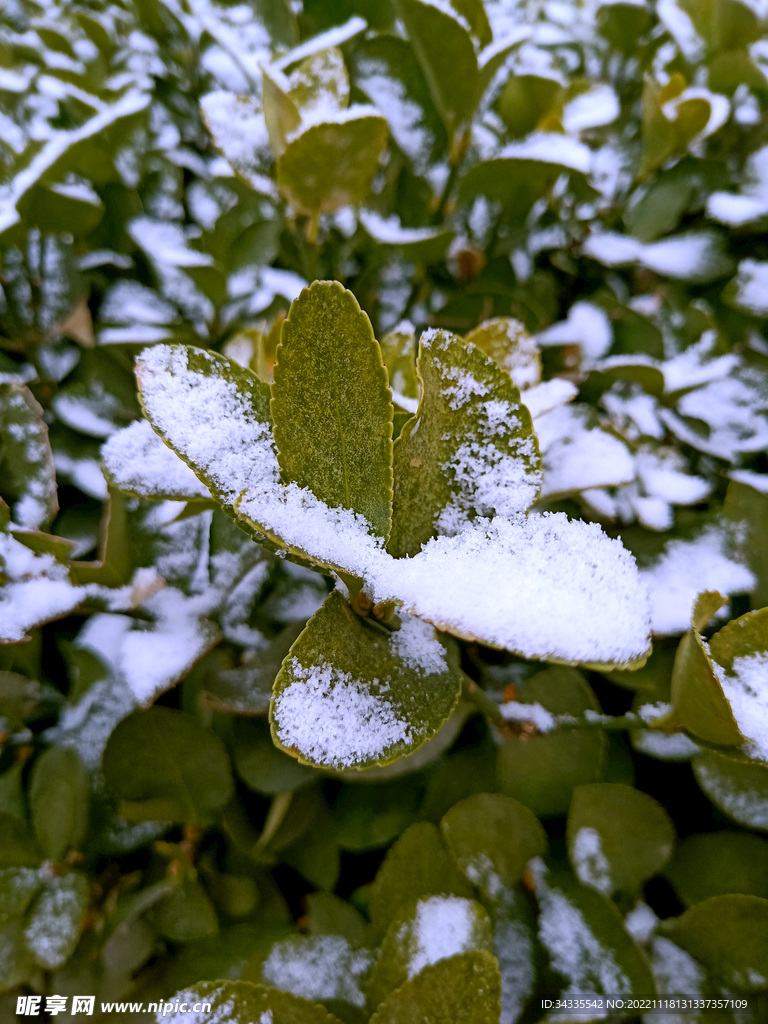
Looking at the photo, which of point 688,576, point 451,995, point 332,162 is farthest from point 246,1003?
point 332,162

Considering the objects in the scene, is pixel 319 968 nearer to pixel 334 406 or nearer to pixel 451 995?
pixel 451 995

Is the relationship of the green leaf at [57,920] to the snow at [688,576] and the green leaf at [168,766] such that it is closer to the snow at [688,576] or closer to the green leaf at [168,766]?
the green leaf at [168,766]

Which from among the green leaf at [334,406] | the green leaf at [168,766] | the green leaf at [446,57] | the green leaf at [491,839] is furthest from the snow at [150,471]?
the green leaf at [446,57]

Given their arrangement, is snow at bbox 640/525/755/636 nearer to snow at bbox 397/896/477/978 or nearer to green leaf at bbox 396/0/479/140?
snow at bbox 397/896/477/978

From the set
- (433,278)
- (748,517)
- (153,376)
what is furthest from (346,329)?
(433,278)

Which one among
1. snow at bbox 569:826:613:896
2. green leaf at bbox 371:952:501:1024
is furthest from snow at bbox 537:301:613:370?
green leaf at bbox 371:952:501:1024

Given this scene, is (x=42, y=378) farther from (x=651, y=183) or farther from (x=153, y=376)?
(x=651, y=183)
